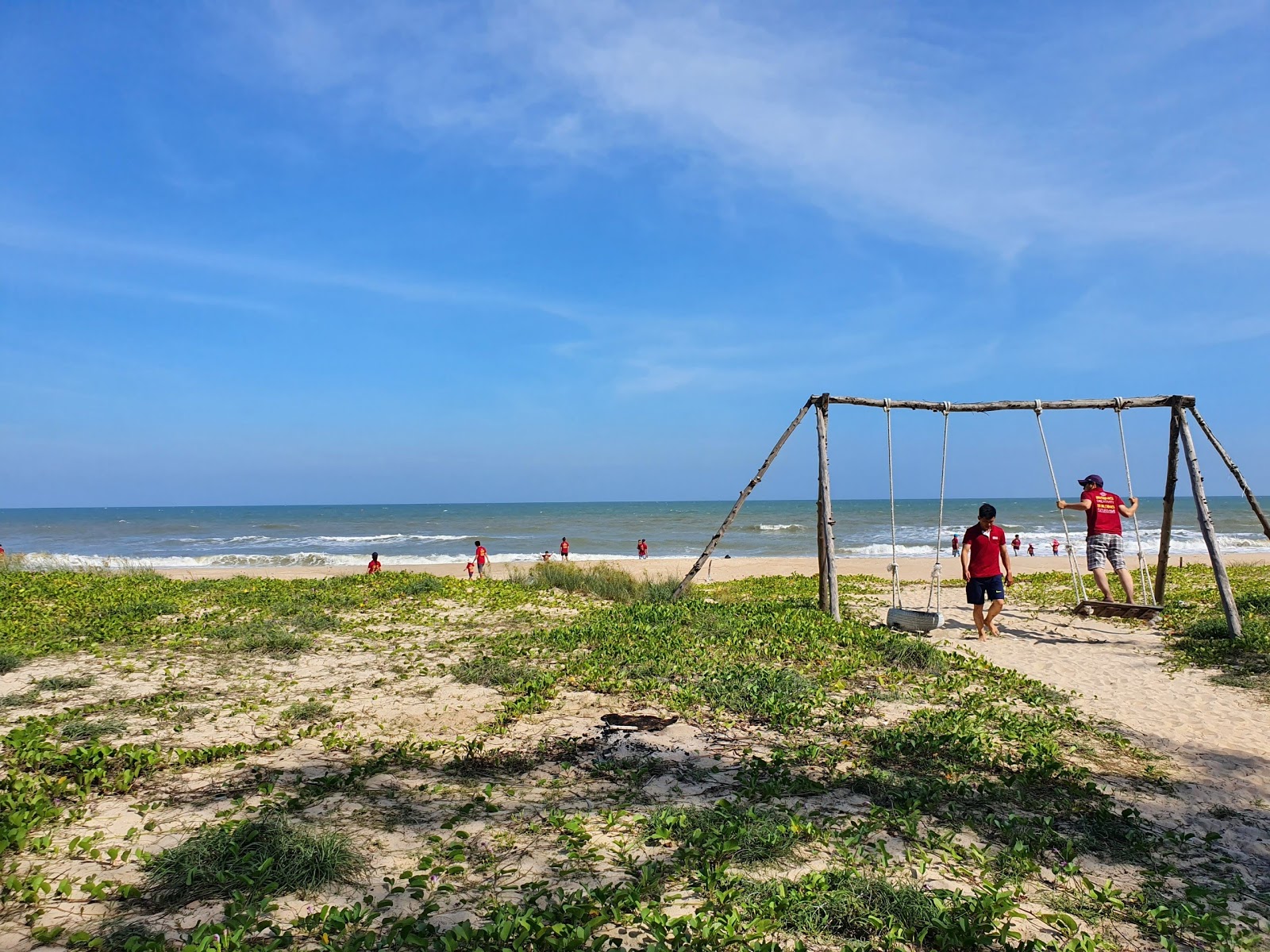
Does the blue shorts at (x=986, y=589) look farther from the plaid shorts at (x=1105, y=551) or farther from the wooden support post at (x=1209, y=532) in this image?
the wooden support post at (x=1209, y=532)

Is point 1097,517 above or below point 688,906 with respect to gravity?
above

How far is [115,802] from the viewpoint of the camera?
5.17 metres

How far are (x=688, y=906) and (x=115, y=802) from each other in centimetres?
395

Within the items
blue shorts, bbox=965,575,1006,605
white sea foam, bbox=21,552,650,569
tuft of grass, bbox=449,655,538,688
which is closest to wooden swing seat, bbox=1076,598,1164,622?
blue shorts, bbox=965,575,1006,605

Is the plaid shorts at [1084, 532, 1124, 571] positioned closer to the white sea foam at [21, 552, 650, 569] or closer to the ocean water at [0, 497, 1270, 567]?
the white sea foam at [21, 552, 650, 569]

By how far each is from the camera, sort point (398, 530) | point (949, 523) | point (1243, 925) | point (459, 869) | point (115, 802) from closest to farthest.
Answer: point (1243, 925) < point (459, 869) < point (115, 802) < point (398, 530) < point (949, 523)

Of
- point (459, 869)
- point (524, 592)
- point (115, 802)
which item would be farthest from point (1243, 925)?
point (524, 592)

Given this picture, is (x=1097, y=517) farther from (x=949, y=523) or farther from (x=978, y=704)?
(x=949, y=523)

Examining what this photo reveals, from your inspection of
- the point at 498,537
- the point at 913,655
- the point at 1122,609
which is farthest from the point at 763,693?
the point at 498,537

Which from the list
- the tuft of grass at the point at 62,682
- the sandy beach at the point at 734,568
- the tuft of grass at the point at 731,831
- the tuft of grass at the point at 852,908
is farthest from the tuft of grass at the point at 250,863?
the sandy beach at the point at 734,568

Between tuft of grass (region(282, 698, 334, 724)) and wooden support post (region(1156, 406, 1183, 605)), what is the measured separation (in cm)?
1203

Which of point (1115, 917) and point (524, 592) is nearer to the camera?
point (1115, 917)

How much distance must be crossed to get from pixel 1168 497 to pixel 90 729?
1500cm

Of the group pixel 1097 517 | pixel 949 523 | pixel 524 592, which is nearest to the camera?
pixel 1097 517
